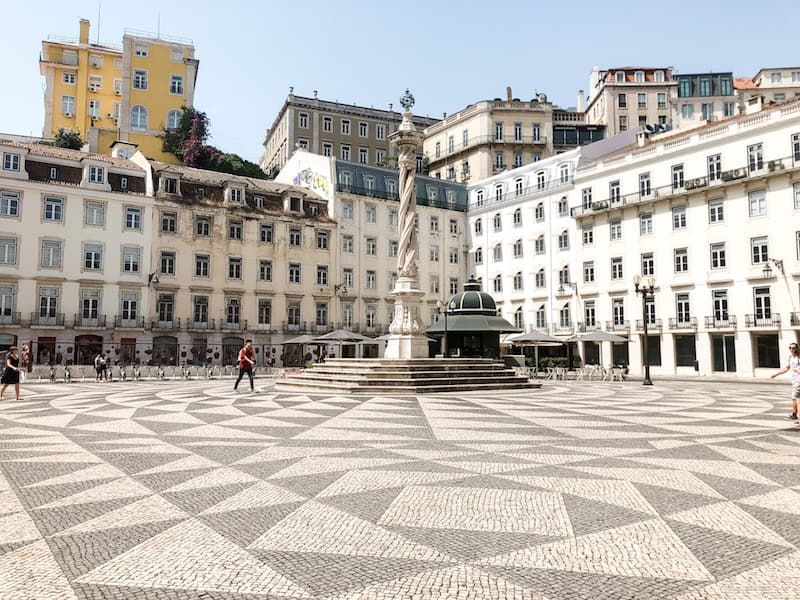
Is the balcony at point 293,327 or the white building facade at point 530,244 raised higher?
the white building facade at point 530,244

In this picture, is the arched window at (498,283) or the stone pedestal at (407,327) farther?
the arched window at (498,283)

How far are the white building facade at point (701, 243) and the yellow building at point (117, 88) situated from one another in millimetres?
39599

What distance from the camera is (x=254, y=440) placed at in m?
9.52

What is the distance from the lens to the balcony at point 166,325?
39.7 metres

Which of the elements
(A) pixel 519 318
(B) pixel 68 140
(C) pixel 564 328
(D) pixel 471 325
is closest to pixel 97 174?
(B) pixel 68 140

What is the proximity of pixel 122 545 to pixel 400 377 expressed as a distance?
15.4 meters

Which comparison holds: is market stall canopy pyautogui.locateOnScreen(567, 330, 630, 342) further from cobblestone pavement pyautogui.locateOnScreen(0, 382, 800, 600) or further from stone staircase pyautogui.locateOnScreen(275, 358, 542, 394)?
cobblestone pavement pyautogui.locateOnScreen(0, 382, 800, 600)

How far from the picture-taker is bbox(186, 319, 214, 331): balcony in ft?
134

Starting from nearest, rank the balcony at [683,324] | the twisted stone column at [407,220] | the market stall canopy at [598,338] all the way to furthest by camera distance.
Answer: the twisted stone column at [407,220] → the market stall canopy at [598,338] → the balcony at [683,324]

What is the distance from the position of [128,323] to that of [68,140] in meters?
26.9

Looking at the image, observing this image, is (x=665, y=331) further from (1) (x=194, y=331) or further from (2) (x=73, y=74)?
(2) (x=73, y=74)

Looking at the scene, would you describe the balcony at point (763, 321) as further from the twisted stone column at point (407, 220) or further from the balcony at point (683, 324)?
the twisted stone column at point (407, 220)

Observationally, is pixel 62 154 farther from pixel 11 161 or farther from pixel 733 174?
pixel 733 174

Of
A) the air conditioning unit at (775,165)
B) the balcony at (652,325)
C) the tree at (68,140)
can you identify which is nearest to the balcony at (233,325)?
the balcony at (652,325)
